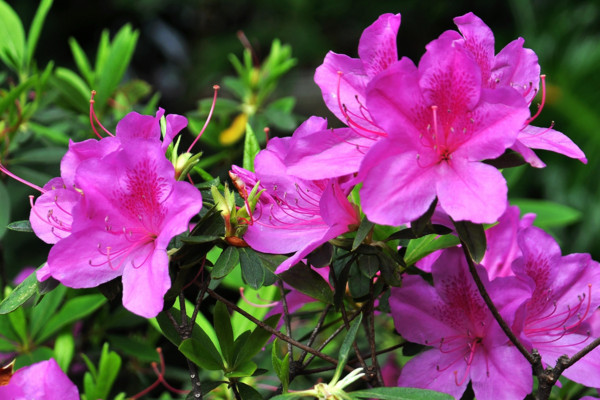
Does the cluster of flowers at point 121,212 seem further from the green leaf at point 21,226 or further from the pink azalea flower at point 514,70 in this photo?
the pink azalea flower at point 514,70

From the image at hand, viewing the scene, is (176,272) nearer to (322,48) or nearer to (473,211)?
(473,211)

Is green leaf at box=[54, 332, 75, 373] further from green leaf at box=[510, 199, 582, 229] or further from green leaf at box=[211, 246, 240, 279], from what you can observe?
green leaf at box=[510, 199, 582, 229]

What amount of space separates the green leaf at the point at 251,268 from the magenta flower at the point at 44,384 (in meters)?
0.20

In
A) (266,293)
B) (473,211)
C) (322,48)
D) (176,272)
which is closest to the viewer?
(473,211)

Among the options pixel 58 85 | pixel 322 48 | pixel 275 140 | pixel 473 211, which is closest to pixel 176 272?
pixel 275 140

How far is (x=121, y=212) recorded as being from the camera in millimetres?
650

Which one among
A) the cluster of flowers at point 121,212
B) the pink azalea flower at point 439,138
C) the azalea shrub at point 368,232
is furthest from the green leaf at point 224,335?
the pink azalea flower at point 439,138

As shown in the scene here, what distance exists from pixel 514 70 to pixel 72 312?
0.69 meters

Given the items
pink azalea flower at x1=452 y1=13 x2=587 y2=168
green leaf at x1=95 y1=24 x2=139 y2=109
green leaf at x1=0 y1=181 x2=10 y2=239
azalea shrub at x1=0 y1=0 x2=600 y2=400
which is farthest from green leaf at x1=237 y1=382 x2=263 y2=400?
green leaf at x1=95 y1=24 x2=139 y2=109

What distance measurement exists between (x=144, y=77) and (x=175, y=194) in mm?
3425

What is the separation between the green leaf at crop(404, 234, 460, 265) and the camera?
701 millimetres

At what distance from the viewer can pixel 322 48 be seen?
385cm

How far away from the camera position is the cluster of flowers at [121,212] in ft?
Answer: 1.98

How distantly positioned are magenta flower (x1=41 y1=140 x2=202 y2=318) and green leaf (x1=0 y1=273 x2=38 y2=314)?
0.20 feet
